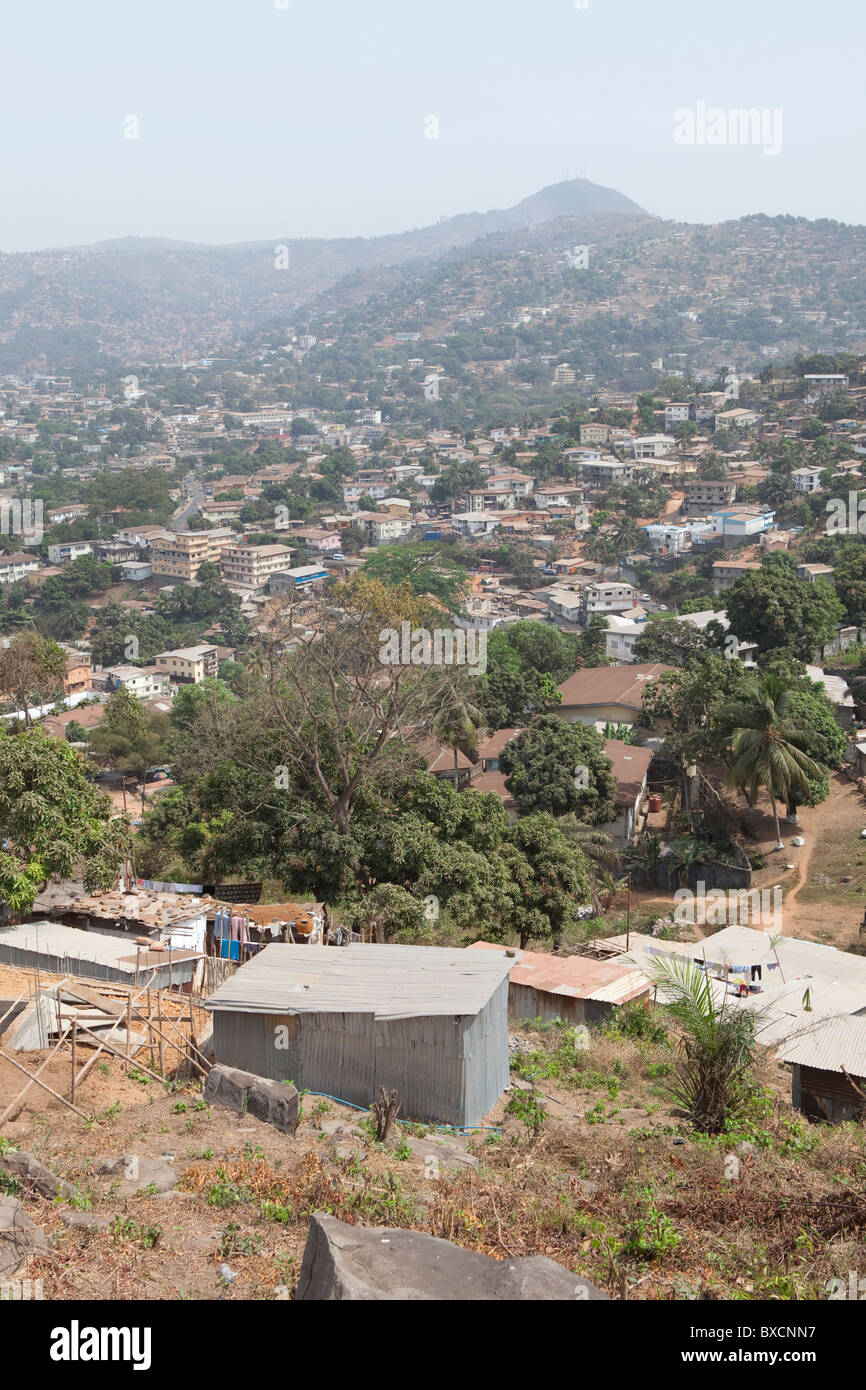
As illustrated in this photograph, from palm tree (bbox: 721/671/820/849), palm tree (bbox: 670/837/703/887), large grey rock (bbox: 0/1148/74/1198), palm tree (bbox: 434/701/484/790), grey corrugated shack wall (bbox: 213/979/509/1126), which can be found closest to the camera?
large grey rock (bbox: 0/1148/74/1198)

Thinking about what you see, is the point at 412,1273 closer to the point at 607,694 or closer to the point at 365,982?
the point at 365,982

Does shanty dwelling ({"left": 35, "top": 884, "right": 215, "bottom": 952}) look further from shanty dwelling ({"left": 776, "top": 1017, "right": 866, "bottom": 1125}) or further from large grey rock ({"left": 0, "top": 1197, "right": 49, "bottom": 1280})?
large grey rock ({"left": 0, "top": 1197, "right": 49, "bottom": 1280})

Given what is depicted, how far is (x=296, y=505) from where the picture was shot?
73.7 metres

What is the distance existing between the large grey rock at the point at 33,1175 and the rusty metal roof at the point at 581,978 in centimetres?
441

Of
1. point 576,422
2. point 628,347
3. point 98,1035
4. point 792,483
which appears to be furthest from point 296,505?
point 628,347

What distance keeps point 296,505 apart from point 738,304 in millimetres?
96770

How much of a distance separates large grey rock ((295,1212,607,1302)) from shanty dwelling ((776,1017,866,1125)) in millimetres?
4040

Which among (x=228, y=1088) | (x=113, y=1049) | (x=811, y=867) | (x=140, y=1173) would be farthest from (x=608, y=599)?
(x=140, y=1173)

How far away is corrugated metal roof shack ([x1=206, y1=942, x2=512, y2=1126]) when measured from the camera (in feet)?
21.9

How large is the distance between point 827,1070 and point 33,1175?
503cm

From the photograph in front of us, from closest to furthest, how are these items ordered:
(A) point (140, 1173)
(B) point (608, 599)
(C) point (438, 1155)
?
1. (A) point (140, 1173)
2. (C) point (438, 1155)
3. (B) point (608, 599)

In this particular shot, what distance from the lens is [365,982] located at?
7230 mm

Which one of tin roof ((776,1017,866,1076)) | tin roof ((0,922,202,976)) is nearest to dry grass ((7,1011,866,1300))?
tin roof ((776,1017,866,1076))
